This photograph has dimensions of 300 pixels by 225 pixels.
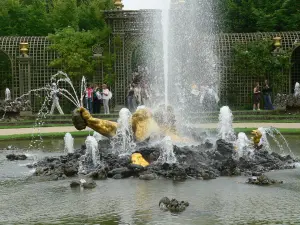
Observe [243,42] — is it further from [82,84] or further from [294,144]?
[294,144]

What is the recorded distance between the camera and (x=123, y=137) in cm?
1459

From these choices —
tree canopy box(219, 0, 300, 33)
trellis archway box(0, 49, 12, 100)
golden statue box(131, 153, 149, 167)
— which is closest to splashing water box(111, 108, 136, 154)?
golden statue box(131, 153, 149, 167)

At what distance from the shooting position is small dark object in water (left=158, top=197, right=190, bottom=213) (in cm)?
912

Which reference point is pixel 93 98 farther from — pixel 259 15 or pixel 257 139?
pixel 257 139

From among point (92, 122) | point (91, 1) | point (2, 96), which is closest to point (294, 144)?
point (92, 122)

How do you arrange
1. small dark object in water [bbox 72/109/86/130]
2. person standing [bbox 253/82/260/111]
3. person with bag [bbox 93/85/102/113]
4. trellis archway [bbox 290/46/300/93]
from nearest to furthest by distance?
1. small dark object in water [bbox 72/109/86/130]
2. person with bag [bbox 93/85/102/113]
3. person standing [bbox 253/82/260/111]
4. trellis archway [bbox 290/46/300/93]

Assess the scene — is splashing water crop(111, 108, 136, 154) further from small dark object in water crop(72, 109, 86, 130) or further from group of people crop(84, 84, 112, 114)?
group of people crop(84, 84, 112, 114)

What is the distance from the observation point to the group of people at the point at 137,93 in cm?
2809

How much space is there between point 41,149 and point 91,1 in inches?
1028

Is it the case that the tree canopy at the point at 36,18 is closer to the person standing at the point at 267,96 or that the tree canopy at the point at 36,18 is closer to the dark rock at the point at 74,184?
the person standing at the point at 267,96

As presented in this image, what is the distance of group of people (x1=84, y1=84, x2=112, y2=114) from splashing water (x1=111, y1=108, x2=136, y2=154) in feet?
43.2

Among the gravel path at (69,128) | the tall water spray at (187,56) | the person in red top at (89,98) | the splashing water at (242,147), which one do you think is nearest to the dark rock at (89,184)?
the splashing water at (242,147)

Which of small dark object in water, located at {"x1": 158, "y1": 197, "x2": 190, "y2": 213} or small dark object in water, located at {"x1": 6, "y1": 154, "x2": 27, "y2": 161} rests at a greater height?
small dark object in water, located at {"x1": 6, "y1": 154, "x2": 27, "y2": 161}

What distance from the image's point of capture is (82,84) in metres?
29.5
